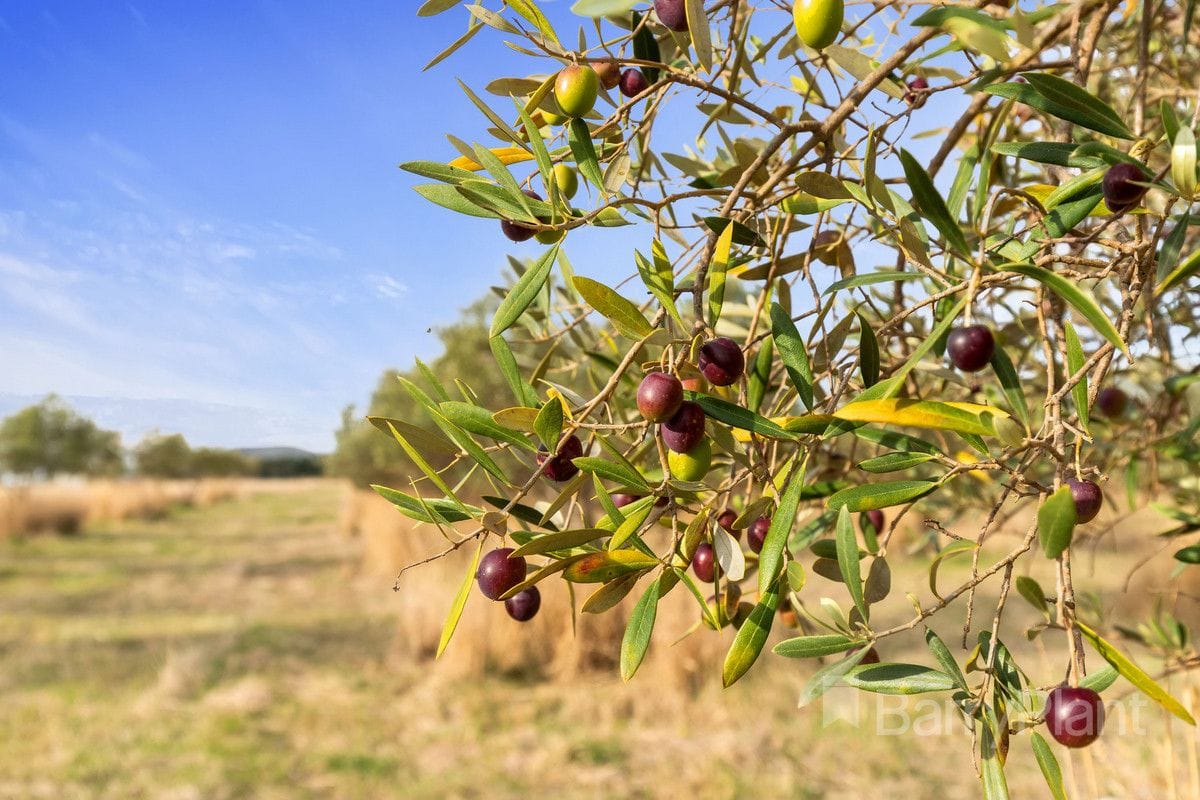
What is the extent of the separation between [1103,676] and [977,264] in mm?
266

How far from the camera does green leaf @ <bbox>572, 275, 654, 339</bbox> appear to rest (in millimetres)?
449

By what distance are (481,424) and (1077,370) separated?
35 centimetres

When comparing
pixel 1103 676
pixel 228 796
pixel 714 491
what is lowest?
pixel 228 796

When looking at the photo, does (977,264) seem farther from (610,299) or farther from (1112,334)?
(610,299)

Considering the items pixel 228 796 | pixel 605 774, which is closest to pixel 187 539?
pixel 228 796

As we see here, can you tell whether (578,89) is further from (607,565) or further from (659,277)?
(607,565)

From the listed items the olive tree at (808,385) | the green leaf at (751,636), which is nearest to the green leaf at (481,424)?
the olive tree at (808,385)

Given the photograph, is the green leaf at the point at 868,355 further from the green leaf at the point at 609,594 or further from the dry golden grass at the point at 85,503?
the dry golden grass at the point at 85,503

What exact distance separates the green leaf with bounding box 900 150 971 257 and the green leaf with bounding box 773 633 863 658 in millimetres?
240

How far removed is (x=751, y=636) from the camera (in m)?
0.47

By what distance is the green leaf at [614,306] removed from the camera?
17.7 inches

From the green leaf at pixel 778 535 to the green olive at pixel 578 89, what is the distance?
25 cm

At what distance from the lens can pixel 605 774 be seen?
11.4ft

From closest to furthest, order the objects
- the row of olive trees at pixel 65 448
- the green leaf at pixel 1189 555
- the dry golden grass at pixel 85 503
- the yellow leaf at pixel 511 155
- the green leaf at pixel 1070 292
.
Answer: the green leaf at pixel 1070 292
the yellow leaf at pixel 511 155
the green leaf at pixel 1189 555
the dry golden grass at pixel 85 503
the row of olive trees at pixel 65 448
